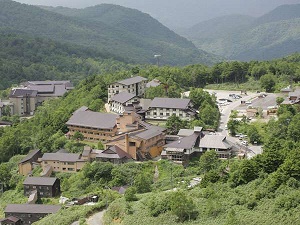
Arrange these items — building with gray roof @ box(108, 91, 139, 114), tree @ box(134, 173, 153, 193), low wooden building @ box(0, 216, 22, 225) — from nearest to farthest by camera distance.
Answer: tree @ box(134, 173, 153, 193) < low wooden building @ box(0, 216, 22, 225) < building with gray roof @ box(108, 91, 139, 114)

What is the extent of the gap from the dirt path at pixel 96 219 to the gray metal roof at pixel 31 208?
604 cm

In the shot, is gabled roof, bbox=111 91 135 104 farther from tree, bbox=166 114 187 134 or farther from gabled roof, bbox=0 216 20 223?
gabled roof, bbox=0 216 20 223

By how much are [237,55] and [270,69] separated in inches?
5207

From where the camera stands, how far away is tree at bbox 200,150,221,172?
32.1 m

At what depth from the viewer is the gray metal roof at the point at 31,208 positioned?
3073 centimetres

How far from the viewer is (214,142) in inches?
1379

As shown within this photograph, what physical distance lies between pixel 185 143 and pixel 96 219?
12.5 metres

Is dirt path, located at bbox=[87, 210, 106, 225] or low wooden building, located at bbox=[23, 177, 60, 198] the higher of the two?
dirt path, located at bbox=[87, 210, 106, 225]

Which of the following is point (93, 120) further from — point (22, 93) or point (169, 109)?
point (22, 93)

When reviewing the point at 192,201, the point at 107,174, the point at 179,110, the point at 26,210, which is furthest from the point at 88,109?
the point at 192,201

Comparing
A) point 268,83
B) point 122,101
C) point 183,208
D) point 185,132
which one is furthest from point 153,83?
point 183,208

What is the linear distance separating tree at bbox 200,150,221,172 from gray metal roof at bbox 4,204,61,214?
9529 millimetres

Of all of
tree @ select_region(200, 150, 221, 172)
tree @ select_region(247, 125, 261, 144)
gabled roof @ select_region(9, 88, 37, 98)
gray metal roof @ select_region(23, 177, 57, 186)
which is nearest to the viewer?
tree @ select_region(200, 150, 221, 172)

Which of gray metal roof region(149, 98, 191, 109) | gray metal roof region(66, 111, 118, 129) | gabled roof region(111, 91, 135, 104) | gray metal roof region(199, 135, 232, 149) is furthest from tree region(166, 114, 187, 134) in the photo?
gabled roof region(111, 91, 135, 104)
